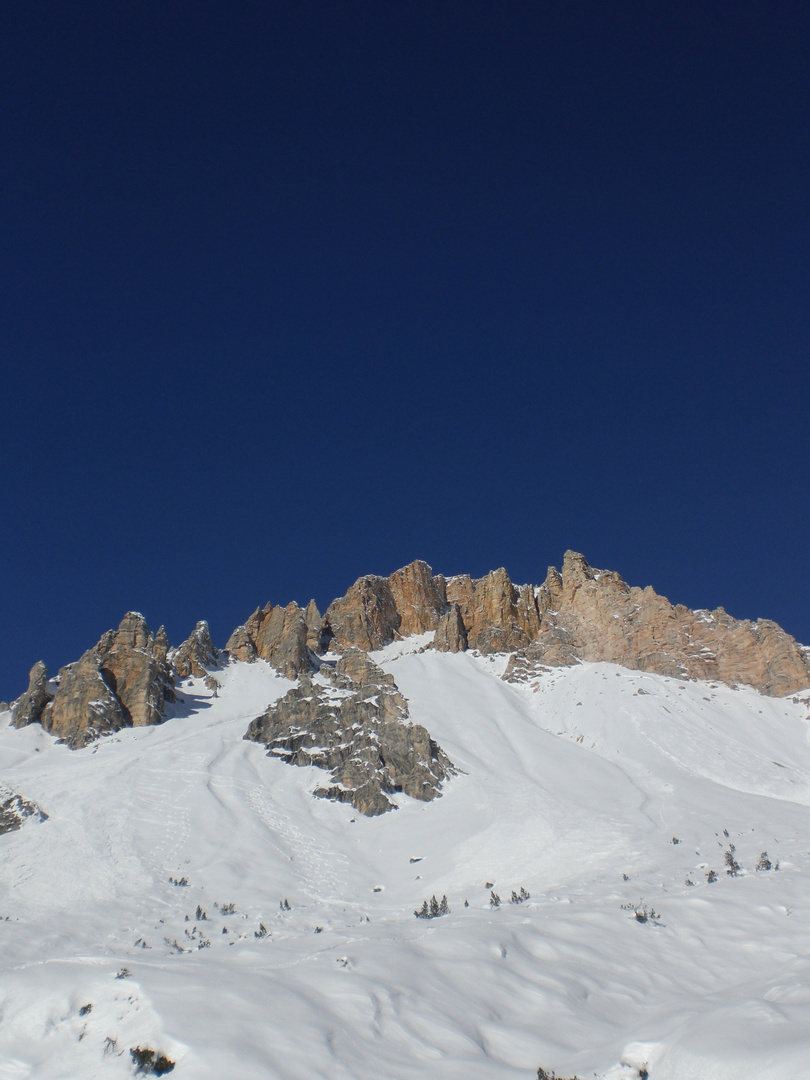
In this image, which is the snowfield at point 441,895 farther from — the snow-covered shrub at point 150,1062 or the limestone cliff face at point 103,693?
A: the limestone cliff face at point 103,693

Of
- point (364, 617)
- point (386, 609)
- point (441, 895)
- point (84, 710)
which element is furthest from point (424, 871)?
point (386, 609)

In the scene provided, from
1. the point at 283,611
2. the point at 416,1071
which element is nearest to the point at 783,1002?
the point at 416,1071

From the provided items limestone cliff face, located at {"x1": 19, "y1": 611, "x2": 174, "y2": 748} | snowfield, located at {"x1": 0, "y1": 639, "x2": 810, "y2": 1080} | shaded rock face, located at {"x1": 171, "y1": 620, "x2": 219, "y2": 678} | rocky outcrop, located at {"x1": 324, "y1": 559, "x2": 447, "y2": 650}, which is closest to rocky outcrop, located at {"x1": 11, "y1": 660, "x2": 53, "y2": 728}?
limestone cliff face, located at {"x1": 19, "y1": 611, "x2": 174, "y2": 748}

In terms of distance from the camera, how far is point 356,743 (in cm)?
5334

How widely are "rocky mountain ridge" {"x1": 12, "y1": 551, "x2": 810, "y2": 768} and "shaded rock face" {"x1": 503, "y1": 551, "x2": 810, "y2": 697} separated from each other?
0.50ft

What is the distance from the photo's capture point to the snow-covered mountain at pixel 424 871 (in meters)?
9.92

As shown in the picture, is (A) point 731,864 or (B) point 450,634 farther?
(B) point 450,634

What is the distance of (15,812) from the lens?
40.9 m

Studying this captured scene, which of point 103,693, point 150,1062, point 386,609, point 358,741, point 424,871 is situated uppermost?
point 386,609

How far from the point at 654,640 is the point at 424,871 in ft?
170

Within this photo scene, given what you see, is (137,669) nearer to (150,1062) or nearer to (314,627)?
(314,627)

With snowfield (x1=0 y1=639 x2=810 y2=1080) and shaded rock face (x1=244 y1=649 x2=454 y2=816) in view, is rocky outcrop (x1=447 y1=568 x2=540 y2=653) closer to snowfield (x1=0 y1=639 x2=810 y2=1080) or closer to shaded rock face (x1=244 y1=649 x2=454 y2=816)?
snowfield (x1=0 y1=639 x2=810 y2=1080)

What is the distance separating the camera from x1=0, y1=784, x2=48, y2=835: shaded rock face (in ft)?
131

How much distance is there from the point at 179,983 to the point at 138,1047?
175cm
